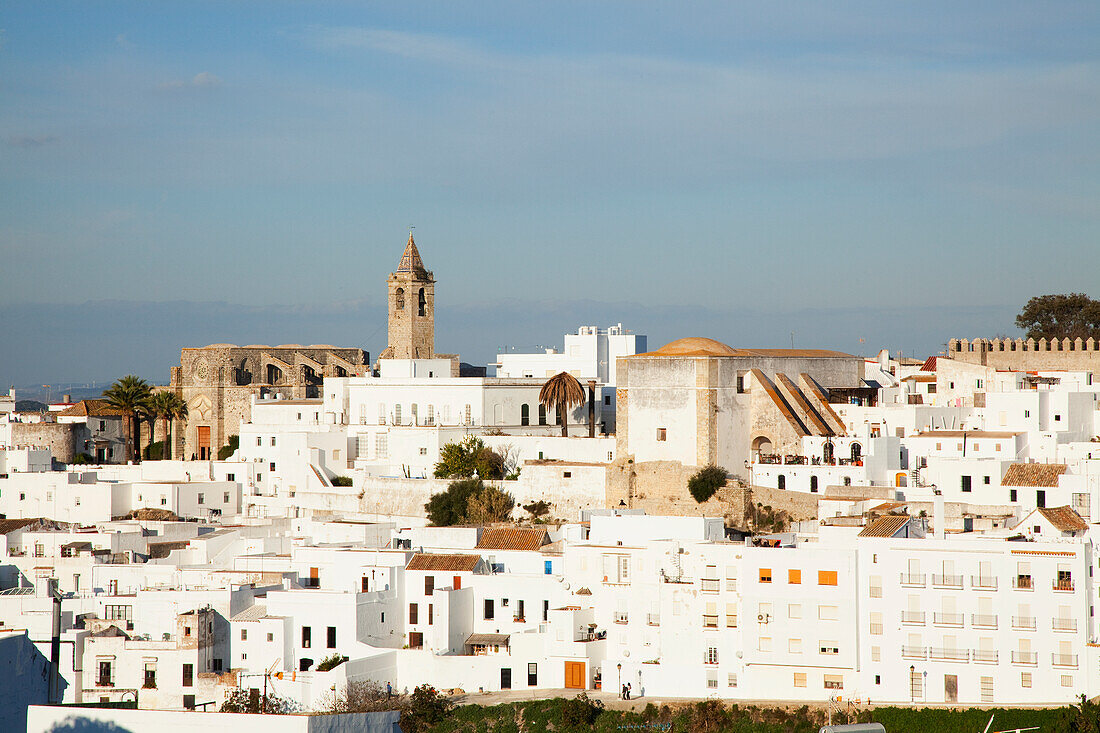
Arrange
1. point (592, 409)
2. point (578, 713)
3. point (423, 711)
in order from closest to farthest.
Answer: point (578, 713)
point (423, 711)
point (592, 409)

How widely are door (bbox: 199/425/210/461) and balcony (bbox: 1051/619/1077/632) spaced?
37.5 m

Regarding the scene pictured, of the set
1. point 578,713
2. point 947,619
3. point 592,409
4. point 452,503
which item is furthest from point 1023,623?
point 592,409

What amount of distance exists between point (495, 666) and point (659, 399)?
1181 cm

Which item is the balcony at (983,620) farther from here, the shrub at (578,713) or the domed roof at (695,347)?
the domed roof at (695,347)

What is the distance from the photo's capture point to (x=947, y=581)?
29812 mm

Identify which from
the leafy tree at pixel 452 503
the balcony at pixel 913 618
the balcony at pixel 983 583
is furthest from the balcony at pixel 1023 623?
the leafy tree at pixel 452 503

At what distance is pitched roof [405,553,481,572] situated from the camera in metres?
35.9

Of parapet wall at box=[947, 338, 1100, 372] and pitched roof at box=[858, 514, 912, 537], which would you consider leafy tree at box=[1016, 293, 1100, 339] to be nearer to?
parapet wall at box=[947, 338, 1100, 372]

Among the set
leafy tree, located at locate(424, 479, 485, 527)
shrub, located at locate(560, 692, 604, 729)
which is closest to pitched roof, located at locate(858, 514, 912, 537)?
shrub, located at locate(560, 692, 604, 729)

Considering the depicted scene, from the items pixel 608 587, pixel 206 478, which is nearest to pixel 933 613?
pixel 608 587

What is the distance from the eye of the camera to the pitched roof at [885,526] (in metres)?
31.3

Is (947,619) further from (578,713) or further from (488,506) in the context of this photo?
(488,506)

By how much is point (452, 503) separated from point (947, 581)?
17.6 m

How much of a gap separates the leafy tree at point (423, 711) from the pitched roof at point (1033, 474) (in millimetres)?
14735
